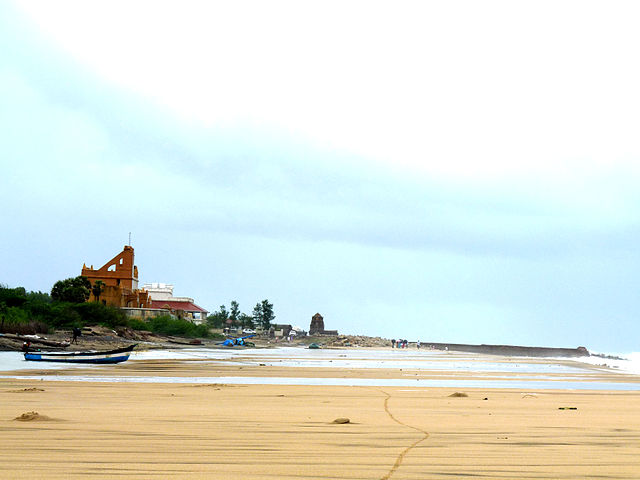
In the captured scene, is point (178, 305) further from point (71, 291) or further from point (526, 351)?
point (526, 351)

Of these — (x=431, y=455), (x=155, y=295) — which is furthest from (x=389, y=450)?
(x=155, y=295)

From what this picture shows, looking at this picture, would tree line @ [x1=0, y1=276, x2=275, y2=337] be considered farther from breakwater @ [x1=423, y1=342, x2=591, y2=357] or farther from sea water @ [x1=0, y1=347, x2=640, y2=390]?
breakwater @ [x1=423, y1=342, x2=591, y2=357]

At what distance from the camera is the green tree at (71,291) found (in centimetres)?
9694

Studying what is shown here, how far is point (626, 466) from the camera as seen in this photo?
7738 mm

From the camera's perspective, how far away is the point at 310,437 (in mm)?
9961

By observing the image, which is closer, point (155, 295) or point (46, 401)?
point (46, 401)

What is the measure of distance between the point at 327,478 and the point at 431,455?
73.8 inches

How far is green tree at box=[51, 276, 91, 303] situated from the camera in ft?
318

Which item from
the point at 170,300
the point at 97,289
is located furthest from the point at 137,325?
the point at 170,300

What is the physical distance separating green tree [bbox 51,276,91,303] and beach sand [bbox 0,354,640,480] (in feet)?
274

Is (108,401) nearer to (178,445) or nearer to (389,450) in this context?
(178,445)

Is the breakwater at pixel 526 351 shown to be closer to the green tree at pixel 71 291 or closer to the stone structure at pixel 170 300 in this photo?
the stone structure at pixel 170 300

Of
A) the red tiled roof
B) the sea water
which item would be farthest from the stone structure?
the sea water

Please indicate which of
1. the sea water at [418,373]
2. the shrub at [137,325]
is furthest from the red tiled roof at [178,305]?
the sea water at [418,373]
